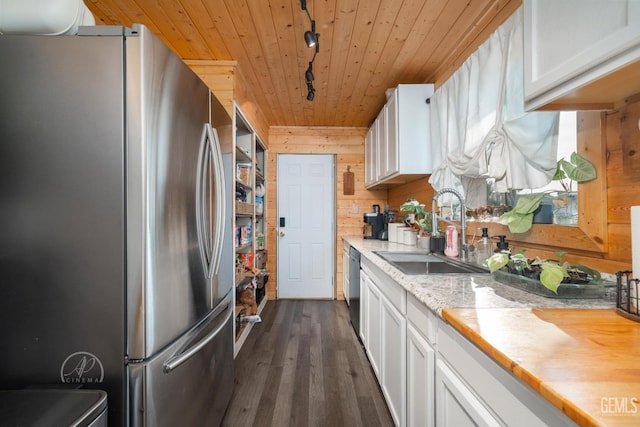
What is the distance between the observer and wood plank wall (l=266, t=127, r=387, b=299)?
389cm

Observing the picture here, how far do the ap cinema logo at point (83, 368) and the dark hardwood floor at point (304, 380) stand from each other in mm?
966

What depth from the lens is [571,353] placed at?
58 cm

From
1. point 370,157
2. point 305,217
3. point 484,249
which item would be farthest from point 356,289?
point 370,157

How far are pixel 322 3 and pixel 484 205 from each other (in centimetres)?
163

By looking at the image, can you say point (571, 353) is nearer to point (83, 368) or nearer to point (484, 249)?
point (484, 249)

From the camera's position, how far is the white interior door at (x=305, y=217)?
3.92 meters

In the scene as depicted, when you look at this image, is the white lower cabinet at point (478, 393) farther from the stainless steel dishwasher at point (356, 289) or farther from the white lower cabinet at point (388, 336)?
the stainless steel dishwasher at point (356, 289)

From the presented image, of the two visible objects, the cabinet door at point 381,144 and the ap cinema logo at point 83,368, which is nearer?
the ap cinema logo at point 83,368

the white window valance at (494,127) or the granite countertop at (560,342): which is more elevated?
the white window valance at (494,127)

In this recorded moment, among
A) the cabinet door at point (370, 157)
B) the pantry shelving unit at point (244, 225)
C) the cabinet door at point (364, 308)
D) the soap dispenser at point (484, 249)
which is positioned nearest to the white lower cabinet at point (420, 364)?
the soap dispenser at point (484, 249)

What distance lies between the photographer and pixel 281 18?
1728 mm

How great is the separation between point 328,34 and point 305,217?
2.45m

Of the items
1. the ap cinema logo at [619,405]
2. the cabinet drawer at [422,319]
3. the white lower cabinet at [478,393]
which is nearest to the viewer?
the ap cinema logo at [619,405]

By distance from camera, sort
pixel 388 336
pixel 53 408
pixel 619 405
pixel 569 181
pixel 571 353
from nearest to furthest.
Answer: pixel 619 405, pixel 571 353, pixel 53 408, pixel 569 181, pixel 388 336
